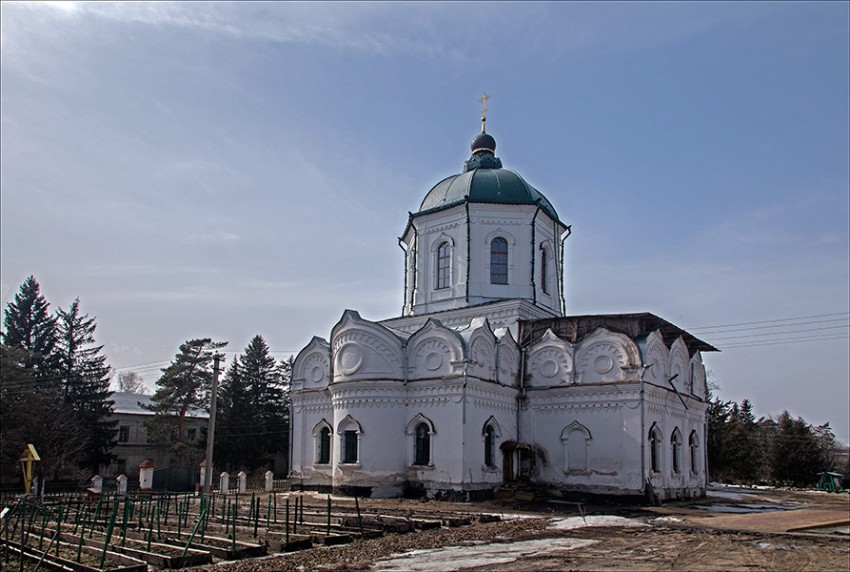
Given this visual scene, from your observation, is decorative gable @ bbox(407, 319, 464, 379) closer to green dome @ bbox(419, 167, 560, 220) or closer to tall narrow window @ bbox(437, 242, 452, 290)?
tall narrow window @ bbox(437, 242, 452, 290)

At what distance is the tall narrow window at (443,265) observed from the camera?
1233 inches

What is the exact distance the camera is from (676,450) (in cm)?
2884

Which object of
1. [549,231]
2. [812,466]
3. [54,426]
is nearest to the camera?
[549,231]

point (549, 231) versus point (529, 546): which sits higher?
point (549, 231)

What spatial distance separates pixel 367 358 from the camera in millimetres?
26891

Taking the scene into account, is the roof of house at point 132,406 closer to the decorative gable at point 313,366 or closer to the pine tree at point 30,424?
the pine tree at point 30,424

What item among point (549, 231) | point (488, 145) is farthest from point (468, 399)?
point (488, 145)

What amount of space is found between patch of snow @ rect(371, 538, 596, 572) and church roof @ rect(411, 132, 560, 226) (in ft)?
60.9

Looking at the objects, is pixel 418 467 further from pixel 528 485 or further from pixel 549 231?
pixel 549 231

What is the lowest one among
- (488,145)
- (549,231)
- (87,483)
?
(87,483)

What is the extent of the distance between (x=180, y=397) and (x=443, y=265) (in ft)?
78.1

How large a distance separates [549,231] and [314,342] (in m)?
11.1

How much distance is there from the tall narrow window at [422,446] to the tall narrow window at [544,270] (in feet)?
29.4

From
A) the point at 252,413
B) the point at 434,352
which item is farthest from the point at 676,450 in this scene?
the point at 252,413
